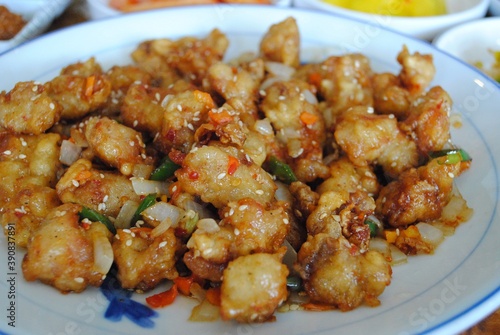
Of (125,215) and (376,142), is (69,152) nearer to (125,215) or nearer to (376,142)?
(125,215)

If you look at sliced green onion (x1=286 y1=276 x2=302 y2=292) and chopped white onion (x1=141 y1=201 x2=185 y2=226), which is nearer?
sliced green onion (x1=286 y1=276 x2=302 y2=292)

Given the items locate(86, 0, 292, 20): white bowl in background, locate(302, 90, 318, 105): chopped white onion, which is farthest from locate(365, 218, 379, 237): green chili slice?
locate(86, 0, 292, 20): white bowl in background

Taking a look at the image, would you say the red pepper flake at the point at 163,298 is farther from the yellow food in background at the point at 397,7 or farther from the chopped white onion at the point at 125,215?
the yellow food in background at the point at 397,7

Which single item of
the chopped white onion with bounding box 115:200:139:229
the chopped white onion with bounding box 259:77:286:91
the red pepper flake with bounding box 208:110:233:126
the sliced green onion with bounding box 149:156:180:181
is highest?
the red pepper flake with bounding box 208:110:233:126

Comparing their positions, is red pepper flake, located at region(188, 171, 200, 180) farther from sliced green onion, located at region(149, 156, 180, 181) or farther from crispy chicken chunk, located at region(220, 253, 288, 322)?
crispy chicken chunk, located at region(220, 253, 288, 322)

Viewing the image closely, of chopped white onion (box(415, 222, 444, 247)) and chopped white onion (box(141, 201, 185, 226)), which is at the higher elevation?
chopped white onion (box(415, 222, 444, 247))

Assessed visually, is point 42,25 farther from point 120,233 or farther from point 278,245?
point 278,245
